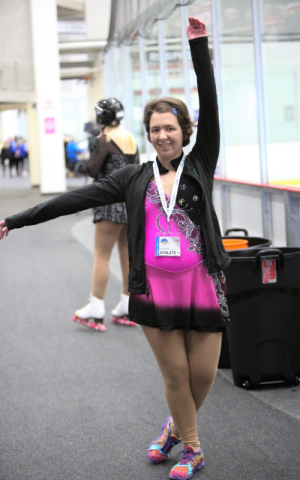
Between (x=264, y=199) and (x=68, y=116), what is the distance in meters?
34.5

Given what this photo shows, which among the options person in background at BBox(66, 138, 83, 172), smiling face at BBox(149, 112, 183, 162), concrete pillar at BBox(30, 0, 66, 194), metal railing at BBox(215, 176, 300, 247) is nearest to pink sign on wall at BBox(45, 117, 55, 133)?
concrete pillar at BBox(30, 0, 66, 194)

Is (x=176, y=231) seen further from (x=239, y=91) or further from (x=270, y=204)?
(x=239, y=91)

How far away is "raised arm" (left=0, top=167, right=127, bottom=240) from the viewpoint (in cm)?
252

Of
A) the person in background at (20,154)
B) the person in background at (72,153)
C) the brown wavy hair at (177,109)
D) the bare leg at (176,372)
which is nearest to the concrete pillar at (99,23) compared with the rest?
the person in background at (72,153)

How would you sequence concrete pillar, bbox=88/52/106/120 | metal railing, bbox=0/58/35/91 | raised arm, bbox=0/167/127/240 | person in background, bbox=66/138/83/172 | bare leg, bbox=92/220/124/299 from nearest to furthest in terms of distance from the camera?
raised arm, bbox=0/167/127/240 → bare leg, bbox=92/220/124/299 → metal railing, bbox=0/58/35/91 → concrete pillar, bbox=88/52/106/120 → person in background, bbox=66/138/83/172

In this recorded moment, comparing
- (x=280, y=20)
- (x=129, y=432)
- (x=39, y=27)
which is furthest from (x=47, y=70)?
(x=129, y=432)

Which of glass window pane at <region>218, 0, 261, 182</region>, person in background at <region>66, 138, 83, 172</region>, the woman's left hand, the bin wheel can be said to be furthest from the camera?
person in background at <region>66, 138, 83, 172</region>

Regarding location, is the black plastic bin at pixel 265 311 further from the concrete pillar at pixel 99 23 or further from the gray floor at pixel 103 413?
the concrete pillar at pixel 99 23

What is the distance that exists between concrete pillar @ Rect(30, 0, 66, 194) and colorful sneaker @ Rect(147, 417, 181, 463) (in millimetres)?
15014

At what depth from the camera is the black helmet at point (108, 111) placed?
4.91 meters

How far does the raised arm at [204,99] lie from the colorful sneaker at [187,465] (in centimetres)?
122

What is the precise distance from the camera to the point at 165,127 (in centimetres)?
246

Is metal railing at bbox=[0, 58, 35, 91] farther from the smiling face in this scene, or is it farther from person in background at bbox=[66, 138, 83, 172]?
the smiling face

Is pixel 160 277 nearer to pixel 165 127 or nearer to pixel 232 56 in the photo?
pixel 165 127
